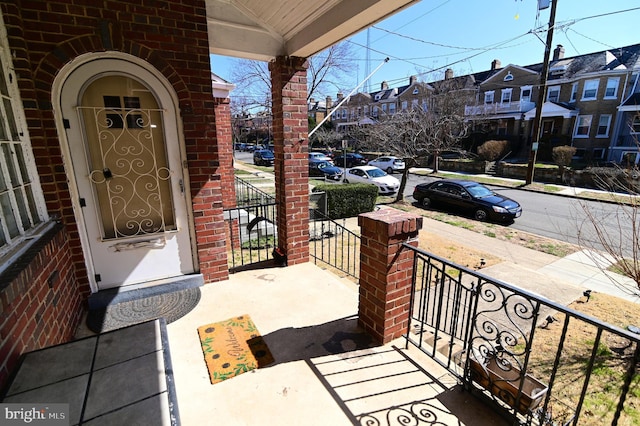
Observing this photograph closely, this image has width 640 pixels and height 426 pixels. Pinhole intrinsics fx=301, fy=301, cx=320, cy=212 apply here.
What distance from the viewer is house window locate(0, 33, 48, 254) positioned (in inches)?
81.1

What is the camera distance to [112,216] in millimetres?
3127

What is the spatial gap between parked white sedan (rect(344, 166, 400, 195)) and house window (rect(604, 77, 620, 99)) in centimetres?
1895

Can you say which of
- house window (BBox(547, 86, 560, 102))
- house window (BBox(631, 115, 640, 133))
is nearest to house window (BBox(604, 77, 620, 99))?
house window (BBox(547, 86, 560, 102))

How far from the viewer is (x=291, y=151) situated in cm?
397

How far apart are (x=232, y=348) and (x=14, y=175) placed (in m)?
2.15

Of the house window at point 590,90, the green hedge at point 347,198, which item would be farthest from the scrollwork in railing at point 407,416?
the house window at point 590,90

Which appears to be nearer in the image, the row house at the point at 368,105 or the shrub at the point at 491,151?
the shrub at the point at 491,151

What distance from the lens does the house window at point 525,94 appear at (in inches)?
1013

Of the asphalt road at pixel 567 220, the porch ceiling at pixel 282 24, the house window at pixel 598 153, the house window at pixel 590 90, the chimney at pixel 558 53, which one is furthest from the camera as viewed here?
the chimney at pixel 558 53

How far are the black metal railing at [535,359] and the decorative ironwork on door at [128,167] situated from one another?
2670mm

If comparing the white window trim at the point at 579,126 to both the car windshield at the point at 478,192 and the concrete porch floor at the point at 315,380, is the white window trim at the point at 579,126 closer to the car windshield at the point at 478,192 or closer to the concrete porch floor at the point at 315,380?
the car windshield at the point at 478,192

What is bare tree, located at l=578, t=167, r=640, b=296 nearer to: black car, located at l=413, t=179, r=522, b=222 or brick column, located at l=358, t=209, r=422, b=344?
black car, located at l=413, t=179, r=522, b=222

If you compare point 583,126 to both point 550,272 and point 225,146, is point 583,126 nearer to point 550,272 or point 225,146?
point 550,272

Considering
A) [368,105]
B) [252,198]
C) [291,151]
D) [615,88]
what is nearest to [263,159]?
[368,105]
